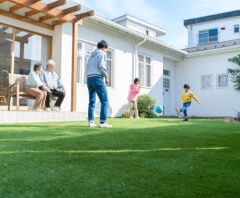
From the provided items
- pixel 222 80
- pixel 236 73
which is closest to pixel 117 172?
pixel 236 73

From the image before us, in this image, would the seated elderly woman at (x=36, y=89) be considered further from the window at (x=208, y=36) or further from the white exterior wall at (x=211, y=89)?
the window at (x=208, y=36)

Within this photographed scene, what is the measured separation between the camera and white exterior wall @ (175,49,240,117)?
46.2 feet

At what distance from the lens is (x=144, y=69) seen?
12.9 m

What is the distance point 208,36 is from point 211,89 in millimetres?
15260

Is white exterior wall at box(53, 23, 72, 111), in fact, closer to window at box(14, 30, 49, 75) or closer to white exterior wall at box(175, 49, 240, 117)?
window at box(14, 30, 49, 75)

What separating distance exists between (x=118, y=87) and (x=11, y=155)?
925 centimetres

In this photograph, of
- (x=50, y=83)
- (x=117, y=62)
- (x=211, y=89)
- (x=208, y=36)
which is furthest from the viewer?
(x=208, y=36)

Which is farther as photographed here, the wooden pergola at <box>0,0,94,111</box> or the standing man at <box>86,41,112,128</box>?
the wooden pergola at <box>0,0,94,111</box>

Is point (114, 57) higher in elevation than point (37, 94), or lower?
higher

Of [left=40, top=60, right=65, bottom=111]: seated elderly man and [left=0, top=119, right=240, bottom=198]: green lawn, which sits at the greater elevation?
[left=40, top=60, right=65, bottom=111]: seated elderly man

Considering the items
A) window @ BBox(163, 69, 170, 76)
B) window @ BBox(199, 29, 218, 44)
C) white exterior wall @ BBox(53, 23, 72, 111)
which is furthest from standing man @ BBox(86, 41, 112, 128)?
window @ BBox(199, 29, 218, 44)

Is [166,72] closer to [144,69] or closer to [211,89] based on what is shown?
[211,89]

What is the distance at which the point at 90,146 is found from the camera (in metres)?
2.58

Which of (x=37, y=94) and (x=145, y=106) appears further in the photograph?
(x=145, y=106)
